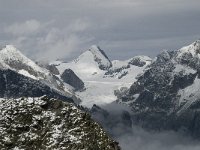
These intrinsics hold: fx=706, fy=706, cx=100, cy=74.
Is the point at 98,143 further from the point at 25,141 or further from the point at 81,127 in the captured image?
the point at 25,141

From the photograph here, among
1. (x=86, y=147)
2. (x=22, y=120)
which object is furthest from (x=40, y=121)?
(x=86, y=147)

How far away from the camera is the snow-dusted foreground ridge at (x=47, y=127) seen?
170 meters

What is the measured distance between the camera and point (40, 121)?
18162 cm

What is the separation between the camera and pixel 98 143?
554 ft

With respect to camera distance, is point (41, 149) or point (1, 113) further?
point (1, 113)

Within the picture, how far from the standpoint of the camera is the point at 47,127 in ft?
586

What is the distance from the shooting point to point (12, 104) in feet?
620

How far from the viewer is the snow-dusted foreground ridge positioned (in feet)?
559

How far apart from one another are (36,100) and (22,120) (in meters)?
8.80

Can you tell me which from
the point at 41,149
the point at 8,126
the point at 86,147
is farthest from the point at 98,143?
the point at 8,126

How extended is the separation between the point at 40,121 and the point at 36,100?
935 centimetres

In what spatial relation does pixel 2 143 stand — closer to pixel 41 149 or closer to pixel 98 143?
pixel 41 149

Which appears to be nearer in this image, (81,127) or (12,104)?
(81,127)

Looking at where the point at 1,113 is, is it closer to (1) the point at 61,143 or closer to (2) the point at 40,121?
(2) the point at 40,121
